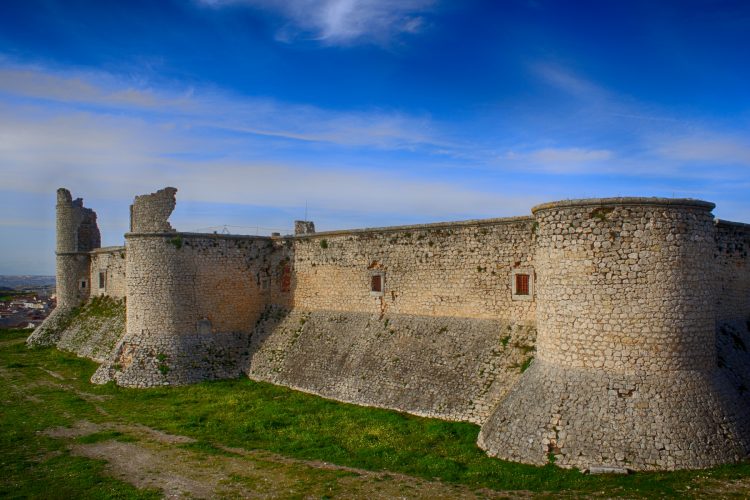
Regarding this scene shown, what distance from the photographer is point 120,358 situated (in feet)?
78.9

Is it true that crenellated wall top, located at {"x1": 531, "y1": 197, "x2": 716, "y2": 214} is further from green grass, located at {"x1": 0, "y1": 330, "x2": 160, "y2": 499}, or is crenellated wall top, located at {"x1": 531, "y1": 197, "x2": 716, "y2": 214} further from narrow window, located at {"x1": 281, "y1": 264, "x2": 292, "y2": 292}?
narrow window, located at {"x1": 281, "y1": 264, "x2": 292, "y2": 292}

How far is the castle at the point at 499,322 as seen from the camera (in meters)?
13.0

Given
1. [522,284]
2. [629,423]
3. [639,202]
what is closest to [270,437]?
[522,284]

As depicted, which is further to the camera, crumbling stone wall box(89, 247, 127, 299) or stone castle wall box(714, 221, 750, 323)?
crumbling stone wall box(89, 247, 127, 299)

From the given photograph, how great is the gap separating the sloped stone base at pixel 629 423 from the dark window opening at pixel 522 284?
13.0ft

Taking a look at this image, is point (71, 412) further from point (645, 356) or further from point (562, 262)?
point (645, 356)

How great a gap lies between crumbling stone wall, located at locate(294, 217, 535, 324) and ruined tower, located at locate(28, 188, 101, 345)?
1976 centimetres

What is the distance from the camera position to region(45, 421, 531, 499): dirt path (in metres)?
12.0

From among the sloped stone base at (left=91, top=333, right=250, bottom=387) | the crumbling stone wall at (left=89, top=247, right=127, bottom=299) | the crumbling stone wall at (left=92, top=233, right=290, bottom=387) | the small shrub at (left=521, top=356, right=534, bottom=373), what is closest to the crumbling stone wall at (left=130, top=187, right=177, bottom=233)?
the crumbling stone wall at (left=89, top=247, right=127, bottom=299)

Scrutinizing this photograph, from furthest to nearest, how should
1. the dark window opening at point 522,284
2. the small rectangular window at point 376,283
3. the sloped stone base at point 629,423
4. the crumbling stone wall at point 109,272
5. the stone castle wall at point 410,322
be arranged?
the crumbling stone wall at point 109,272 → the small rectangular window at point 376,283 → the dark window opening at point 522,284 → the stone castle wall at point 410,322 → the sloped stone base at point 629,423

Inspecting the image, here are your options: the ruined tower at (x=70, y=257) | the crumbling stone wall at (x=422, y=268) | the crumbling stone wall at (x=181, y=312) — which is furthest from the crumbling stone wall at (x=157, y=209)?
the ruined tower at (x=70, y=257)

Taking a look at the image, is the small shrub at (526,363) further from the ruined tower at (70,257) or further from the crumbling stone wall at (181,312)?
the ruined tower at (70,257)

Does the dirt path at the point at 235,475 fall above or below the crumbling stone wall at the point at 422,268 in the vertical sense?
below

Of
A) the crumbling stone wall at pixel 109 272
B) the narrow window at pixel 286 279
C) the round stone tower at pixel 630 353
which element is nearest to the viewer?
the round stone tower at pixel 630 353
